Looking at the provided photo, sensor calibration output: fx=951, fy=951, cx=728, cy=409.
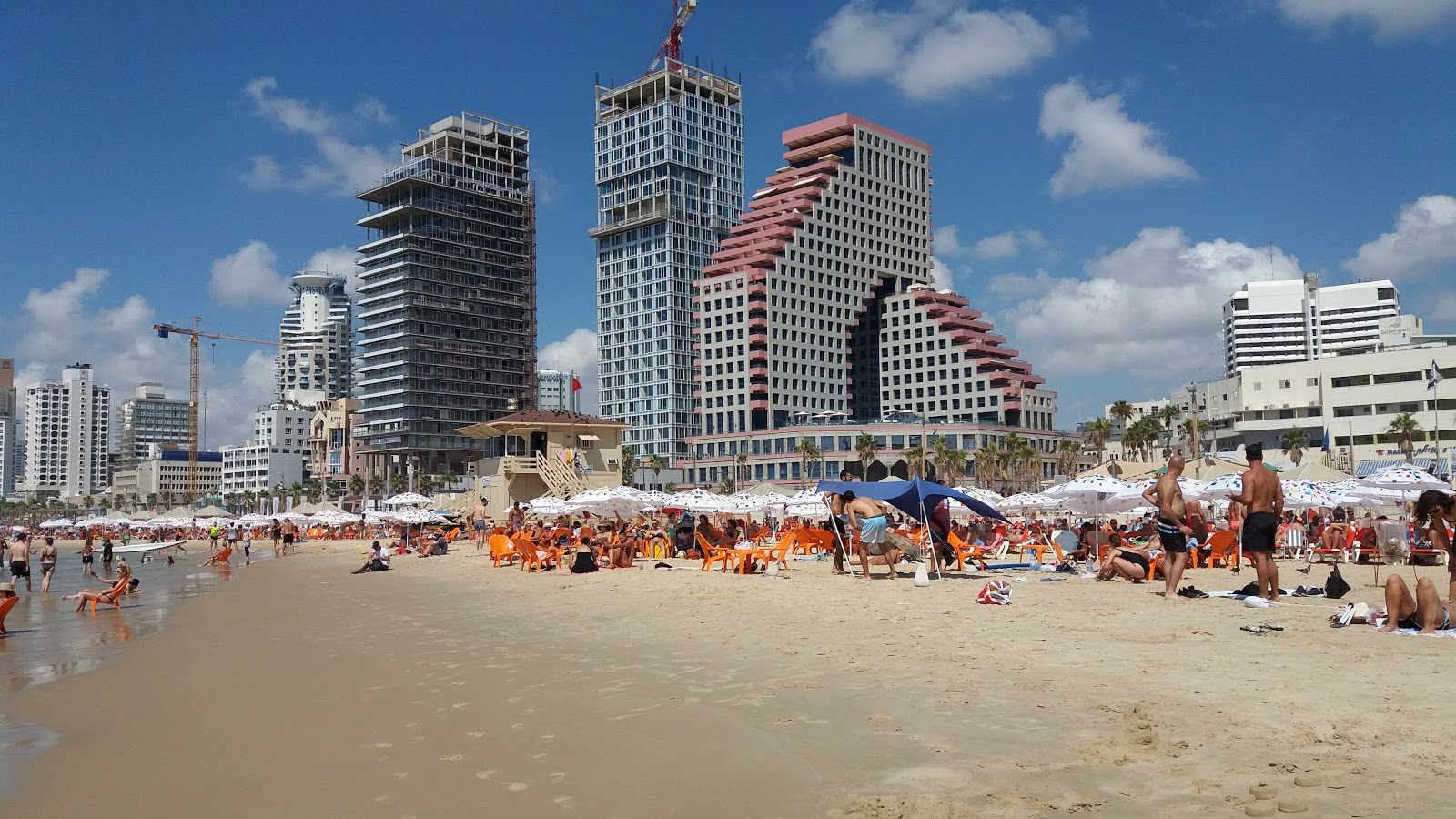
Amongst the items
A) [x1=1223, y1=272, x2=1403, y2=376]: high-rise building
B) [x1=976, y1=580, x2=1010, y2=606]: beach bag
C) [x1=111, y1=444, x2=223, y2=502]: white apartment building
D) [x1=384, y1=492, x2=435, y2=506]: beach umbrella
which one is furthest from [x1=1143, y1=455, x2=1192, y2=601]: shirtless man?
[x1=111, y1=444, x2=223, y2=502]: white apartment building

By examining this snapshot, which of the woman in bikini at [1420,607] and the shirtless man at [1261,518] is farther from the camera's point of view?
the shirtless man at [1261,518]

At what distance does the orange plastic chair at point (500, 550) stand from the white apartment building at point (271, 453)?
148 meters

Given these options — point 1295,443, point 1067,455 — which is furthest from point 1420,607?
point 1067,455

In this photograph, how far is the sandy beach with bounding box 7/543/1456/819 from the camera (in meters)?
4.88

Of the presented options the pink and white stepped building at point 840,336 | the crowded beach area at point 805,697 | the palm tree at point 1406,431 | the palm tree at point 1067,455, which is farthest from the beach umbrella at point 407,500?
the palm tree at point 1067,455

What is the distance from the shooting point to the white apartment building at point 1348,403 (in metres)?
67.4

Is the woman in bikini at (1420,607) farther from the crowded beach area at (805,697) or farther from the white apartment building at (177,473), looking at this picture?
the white apartment building at (177,473)

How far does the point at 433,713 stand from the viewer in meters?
7.18

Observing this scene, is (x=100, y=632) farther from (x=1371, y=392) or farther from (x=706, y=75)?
(x=706, y=75)

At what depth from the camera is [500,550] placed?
24.8 meters

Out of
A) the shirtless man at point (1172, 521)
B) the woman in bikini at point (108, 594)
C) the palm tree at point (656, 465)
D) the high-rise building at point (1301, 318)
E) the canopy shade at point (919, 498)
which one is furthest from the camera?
the high-rise building at point (1301, 318)

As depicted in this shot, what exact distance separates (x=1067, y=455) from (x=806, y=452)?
25413 millimetres

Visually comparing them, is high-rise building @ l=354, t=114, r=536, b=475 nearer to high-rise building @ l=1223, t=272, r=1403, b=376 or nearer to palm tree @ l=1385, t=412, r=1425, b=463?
palm tree @ l=1385, t=412, r=1425, b=463

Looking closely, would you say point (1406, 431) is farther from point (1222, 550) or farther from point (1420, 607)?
point (1420, 607)
